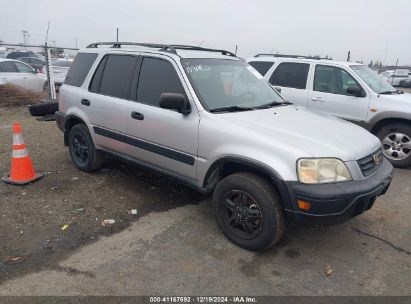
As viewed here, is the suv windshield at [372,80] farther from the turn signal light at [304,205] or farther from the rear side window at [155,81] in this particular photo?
the turn signal light at [304,205]

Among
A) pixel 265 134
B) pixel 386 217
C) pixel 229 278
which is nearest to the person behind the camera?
pixel 229 278

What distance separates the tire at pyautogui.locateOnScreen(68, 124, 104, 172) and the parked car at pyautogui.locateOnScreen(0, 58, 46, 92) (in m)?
7.15

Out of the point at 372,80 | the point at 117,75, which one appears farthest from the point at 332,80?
the point at 117,75

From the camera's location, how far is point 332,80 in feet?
22.8

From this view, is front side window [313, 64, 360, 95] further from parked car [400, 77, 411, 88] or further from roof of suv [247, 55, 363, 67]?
parked car [400, 77, 411, 88]

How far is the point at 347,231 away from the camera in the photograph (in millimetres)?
4008

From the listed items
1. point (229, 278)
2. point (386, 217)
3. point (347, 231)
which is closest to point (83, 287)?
point (229, 278)

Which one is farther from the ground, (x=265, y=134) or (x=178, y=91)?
(x=178, y=91)

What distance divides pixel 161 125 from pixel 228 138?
91 centimetres

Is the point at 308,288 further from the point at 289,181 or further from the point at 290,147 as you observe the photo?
the point at 290,147

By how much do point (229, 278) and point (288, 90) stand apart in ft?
16.8

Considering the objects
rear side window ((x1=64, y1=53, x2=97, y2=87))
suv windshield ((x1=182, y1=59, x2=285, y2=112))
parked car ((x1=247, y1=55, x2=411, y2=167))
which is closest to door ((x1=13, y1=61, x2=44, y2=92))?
rear side window ((x1=64, y1=53, x2=97, y2=87))

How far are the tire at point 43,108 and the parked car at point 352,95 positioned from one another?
4253 mm

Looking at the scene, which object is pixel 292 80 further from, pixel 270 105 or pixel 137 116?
pixel 137 116
